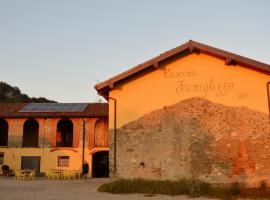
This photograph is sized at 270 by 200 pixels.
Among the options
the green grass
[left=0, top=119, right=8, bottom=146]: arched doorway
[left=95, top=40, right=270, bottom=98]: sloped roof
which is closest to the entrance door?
[left=0, top=119, right=8, bottom=146]: arched doorway

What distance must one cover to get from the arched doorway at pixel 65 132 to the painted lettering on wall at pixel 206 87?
19.4 meters

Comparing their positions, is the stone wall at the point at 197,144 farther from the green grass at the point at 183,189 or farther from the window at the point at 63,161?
the window at the point at 63,161

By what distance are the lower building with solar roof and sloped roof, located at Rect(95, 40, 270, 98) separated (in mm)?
13724

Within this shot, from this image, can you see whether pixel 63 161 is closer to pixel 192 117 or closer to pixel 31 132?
pixel 31 132

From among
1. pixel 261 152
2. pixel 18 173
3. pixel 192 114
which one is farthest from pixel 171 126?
pixel 18 173

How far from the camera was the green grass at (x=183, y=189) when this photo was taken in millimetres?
16953

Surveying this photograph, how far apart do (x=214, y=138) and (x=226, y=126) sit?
86 centimetres

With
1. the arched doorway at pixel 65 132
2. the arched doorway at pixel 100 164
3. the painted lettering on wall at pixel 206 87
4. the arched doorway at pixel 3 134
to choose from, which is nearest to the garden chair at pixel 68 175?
the arched doorway at pixel 100 164

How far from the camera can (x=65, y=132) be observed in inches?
1462

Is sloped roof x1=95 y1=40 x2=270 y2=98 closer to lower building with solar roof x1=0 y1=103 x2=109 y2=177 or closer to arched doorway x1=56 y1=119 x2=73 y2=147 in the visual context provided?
lower building with solar roof x1=0 y1=103 x2=109 y2=177

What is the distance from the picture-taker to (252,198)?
52.8 feet

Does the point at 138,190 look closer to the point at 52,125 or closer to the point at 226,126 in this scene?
the point at 226,126

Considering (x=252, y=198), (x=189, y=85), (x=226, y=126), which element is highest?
(x=189, y=85)

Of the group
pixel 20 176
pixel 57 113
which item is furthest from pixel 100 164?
pixel 20 176
